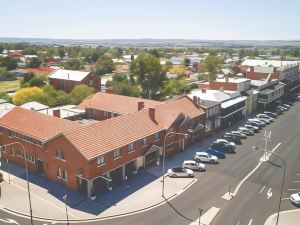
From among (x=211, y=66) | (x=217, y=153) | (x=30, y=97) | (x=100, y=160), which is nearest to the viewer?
(x=100, y=160)

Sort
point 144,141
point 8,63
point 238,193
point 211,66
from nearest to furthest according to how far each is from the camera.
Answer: point 238,193 → point 144,141 → point 211,66 → point 8,63

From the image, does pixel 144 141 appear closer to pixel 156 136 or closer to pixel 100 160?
pixel 156 136

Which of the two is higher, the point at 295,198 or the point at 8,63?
the point at 8,63

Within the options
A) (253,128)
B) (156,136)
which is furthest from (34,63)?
(156,136)

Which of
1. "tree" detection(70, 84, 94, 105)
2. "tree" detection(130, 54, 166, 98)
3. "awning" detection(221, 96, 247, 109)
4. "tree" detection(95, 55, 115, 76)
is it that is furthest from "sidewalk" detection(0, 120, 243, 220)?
"tree" detection(95, 55, 115, 76)

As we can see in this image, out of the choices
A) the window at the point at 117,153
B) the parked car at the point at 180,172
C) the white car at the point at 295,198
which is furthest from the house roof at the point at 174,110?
the white car at the point at 295,198

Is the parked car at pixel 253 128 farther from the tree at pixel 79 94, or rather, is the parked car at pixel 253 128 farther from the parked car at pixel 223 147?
the tree at pixel 79 94

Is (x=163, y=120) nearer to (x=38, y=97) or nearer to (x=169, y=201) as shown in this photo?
(x=169, y=201)

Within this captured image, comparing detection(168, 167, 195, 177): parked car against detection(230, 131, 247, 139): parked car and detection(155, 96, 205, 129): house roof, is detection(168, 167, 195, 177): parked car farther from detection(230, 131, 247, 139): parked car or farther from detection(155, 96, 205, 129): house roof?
detection(230, 131, 247, 139): parked car
